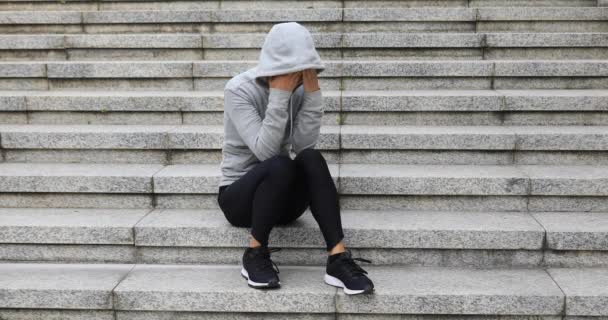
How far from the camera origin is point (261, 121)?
10.5ft

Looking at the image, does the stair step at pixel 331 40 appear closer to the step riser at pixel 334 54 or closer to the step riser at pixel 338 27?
the step riser at pixel 334 54

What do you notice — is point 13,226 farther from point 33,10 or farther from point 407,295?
point 33,10

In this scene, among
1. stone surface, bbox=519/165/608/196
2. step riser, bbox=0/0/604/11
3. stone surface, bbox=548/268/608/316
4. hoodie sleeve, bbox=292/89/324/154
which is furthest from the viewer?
step riser, bbox=0/0/604/11

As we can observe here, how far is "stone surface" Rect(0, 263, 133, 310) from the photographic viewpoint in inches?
124

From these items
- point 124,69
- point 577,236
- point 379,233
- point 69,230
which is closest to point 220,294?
point 379,233

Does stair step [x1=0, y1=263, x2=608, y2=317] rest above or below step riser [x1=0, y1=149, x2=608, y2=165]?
below

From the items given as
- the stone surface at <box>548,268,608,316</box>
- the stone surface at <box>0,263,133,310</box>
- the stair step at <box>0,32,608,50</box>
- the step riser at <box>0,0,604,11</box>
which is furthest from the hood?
the step riser at <box>0,0,604,11</box>

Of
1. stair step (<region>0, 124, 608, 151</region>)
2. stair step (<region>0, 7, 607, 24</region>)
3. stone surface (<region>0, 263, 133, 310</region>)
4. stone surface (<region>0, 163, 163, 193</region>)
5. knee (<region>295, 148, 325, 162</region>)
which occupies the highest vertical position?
stair step (<region>0, 7, 607, 24</region>)

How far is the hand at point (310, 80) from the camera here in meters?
3.09

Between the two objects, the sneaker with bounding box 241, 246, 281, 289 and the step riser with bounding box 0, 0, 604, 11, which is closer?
the sneaker with bounding box 241, 246, 281, 289

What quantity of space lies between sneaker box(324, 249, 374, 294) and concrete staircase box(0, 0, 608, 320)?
0.28 feet

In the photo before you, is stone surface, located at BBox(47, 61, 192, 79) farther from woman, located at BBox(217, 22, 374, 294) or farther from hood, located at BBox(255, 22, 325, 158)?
hood, located at BBox(255, 22, 325, 158)

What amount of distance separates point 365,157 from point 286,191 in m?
1.20

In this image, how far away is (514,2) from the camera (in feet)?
18.3
